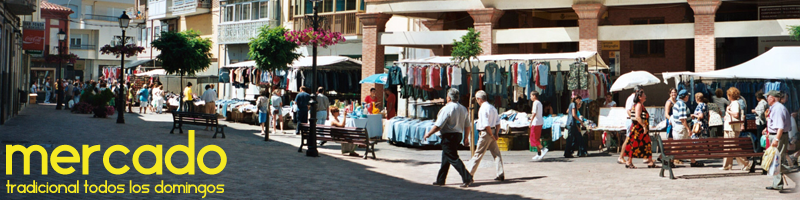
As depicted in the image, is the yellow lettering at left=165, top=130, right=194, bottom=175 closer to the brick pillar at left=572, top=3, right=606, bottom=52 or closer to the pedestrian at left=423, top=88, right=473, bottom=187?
the pedestrian at left=423, top=88, right=473, bottom=187

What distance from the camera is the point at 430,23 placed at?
29.4m

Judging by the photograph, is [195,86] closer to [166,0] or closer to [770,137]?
[166,0]

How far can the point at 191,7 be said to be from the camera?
4400 cm

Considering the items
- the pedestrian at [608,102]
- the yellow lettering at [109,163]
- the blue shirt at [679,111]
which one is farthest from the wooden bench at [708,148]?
the yellow lettering at [109,163]

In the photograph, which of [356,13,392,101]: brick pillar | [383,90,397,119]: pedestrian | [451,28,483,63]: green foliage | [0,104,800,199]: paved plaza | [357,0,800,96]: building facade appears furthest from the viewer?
[356,13,392,101]: brick pillar

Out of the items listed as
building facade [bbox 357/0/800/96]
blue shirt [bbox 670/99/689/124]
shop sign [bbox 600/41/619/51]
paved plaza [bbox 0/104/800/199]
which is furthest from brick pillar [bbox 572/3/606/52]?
blue shirt [bbox 670/99/689/124]

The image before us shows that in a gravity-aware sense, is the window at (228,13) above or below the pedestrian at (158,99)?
above

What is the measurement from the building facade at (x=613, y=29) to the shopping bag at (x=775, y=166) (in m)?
12.8

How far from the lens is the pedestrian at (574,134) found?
1597cm

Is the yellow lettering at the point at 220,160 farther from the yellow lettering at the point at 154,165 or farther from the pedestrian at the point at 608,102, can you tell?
the pedestrian at the point at 608,102

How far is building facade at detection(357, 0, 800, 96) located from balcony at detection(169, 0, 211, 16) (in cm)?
1826

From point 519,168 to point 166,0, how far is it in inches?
1490

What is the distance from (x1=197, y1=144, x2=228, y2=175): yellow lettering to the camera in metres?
12.0

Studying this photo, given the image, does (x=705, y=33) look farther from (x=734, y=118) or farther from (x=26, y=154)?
(x=26, y=154)
